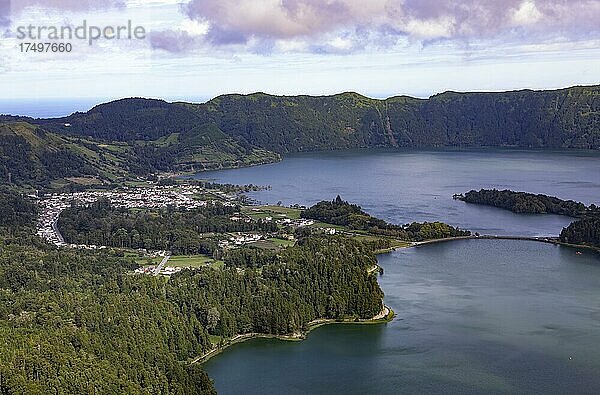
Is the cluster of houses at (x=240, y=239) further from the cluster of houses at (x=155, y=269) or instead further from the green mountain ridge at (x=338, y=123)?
the green mountain ridge at (x=338, y=123)

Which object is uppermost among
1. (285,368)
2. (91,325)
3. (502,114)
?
(502,114)

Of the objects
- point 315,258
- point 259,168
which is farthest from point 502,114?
point 315,258

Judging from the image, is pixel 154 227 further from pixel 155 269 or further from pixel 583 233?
pixel 583 233

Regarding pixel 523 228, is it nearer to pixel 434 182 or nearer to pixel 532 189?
pixel 532 189

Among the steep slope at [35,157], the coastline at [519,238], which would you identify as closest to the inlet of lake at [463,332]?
the coastline at [519,238]

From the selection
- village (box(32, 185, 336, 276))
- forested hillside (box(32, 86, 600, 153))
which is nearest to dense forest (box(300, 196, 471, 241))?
village (box(32, 185, 336, 276))

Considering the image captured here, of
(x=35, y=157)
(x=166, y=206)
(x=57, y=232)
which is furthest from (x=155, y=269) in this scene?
(x=35, y=157)
